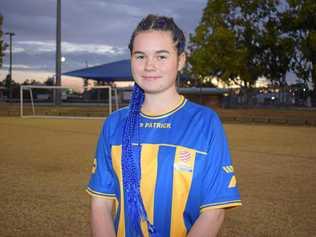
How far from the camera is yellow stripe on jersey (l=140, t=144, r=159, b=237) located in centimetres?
223

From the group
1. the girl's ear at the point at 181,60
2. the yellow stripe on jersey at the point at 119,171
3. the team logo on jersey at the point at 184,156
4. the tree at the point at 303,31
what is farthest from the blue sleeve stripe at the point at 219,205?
the tree at the point at 303,31

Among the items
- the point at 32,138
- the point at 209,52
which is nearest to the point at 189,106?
the point at 32,138

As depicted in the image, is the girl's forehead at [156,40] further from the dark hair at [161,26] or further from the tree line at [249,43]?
the tree line at [249,43]

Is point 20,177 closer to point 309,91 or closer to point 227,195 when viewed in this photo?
point 227,195

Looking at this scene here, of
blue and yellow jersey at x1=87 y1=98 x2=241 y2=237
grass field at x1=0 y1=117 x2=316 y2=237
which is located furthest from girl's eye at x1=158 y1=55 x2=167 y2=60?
grass field at x1=0 y1=117 x2=316 y2=237

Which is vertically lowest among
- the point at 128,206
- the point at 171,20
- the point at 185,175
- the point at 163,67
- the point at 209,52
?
the point at 128,206

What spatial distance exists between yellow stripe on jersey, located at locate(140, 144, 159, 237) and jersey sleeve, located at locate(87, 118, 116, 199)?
8.8 inches

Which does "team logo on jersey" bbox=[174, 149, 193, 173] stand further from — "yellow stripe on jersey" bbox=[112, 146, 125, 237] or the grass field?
the grass field

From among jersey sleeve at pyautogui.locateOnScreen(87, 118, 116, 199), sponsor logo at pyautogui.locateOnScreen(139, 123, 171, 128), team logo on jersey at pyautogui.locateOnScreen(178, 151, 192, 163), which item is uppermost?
sponsor logo at pyautogui.locateOnScreen(139, 123, 171, 128)

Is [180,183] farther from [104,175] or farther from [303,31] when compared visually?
[303,31]

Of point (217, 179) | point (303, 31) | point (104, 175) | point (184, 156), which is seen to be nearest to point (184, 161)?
point (184, 156)

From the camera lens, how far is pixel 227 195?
2180 mm

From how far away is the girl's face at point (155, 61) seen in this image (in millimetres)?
2270

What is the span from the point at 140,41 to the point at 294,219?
3926 mm
